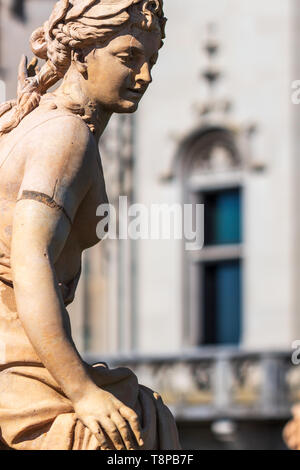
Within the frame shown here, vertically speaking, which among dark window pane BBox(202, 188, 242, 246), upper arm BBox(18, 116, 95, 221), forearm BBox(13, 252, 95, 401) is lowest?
forearm BBox(13, 252, 95, 401)

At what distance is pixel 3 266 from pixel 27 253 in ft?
0.58

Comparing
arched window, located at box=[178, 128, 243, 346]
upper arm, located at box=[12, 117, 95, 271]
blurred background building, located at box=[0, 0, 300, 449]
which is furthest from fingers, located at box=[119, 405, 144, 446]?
arched window, located at box=[178, 128, 243, 346]

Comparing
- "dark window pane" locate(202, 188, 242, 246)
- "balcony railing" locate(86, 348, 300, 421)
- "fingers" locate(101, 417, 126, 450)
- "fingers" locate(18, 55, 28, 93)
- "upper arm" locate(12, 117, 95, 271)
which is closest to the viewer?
"fingers" locate(101, 417, 126, 450)

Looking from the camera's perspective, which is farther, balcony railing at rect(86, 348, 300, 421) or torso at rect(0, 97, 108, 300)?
balcony railing at rect(86, 348, 300, 421)

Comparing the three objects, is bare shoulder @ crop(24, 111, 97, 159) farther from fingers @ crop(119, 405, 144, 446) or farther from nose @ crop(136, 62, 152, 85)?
fingers @ crop(119, 405, 144, 446)

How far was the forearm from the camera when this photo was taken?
479 cm

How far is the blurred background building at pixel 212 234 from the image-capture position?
20.2 m

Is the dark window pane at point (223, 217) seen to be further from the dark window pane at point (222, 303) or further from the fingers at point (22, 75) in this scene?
the fingers at point (22, 75)

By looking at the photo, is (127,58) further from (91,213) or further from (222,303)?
(222,303)

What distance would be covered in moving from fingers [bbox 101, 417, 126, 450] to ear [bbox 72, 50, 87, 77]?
2.96ft

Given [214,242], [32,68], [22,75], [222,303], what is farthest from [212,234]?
[22,75]

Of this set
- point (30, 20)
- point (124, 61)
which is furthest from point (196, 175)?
point (124, 61)

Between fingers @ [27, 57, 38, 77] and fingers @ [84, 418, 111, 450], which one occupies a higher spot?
fingers @ [27, 57, 38, 77]

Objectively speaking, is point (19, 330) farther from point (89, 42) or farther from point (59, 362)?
point (89, 42)
